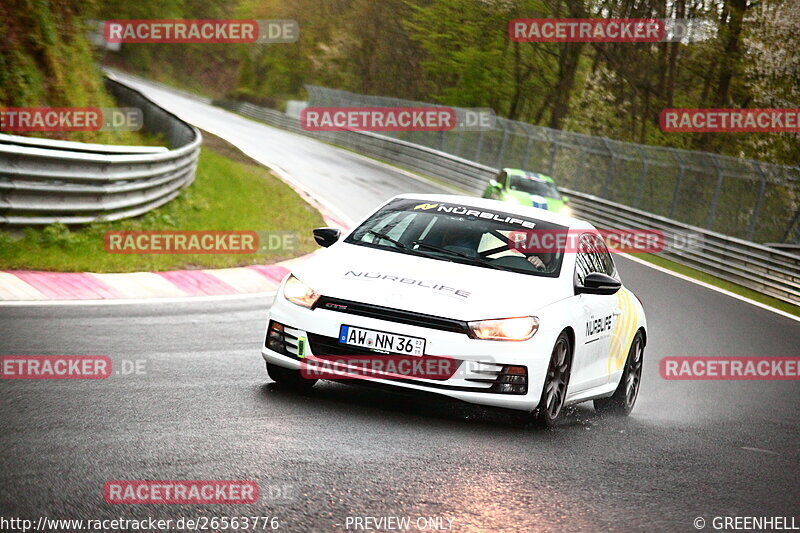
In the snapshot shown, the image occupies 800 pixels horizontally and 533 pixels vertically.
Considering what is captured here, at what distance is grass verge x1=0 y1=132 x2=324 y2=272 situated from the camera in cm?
1266

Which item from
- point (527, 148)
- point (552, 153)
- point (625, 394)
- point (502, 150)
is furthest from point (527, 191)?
point (625, 394)

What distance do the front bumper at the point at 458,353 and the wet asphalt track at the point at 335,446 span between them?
0.66ft

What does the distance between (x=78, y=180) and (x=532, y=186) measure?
14.0m

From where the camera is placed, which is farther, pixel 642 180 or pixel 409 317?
pixel 642 180

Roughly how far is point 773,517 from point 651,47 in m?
36.8

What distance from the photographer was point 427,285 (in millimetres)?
6945

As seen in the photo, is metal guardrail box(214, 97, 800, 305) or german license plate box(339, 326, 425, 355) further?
metal guardrail box(214, 97, 800, 305)

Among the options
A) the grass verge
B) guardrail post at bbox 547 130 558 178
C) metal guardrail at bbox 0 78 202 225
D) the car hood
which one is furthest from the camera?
guardrail post at bbox 547 130 558 178

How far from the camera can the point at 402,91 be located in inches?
2133

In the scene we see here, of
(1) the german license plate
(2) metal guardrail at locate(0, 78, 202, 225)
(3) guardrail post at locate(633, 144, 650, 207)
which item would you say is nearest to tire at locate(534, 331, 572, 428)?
(1) the german license plate

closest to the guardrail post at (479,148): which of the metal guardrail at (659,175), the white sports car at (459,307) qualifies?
the metal guardrail at (659,175)

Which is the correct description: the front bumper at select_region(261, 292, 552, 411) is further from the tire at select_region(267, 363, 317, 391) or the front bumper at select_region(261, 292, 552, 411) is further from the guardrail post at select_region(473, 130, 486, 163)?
the guardrail post at select_region(473, 130, 486, 163)

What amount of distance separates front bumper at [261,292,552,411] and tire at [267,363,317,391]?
0.36 meters

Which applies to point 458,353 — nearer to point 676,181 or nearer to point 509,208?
point 509,208
